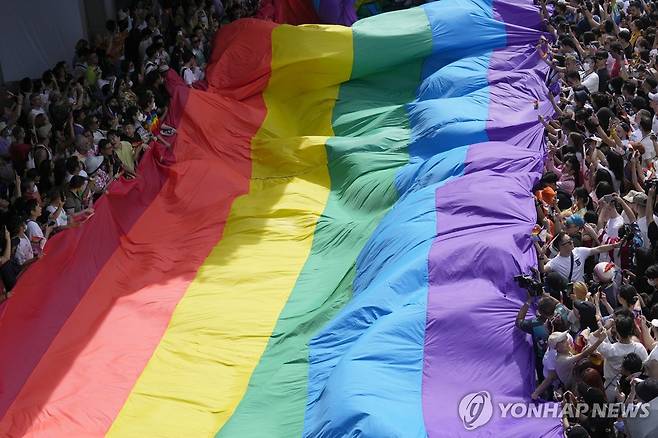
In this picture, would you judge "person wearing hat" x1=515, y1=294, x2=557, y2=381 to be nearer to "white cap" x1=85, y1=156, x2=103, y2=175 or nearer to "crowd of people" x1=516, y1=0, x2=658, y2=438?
"crowd of people" x1=516, y1=0, x2=658, y2=438

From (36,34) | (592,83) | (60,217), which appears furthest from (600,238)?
(36,34)

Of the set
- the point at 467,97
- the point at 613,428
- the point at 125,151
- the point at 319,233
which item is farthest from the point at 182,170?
the point at 613,428

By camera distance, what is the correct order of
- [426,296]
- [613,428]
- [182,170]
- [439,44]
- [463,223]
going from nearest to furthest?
[613,428], [426,296], [463,223], [182,170], [439,44]

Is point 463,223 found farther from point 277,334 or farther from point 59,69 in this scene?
point 59,69

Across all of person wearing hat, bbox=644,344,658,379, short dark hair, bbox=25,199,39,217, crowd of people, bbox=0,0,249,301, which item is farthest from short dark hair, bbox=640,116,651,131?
short dark hair, bbox=25,199,39,217

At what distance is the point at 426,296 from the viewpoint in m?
6.74

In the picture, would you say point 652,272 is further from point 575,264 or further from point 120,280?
point 120,280

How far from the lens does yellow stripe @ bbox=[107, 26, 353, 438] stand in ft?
22.7

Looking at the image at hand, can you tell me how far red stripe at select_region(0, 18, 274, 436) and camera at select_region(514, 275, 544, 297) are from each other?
302 cm

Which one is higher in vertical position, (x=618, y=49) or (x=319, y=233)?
(x=618, y=49)

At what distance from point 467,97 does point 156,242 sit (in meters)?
3.67

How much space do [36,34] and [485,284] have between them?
687 centimetres

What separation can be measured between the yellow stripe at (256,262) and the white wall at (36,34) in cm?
255

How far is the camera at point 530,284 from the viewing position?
6.17 meters
